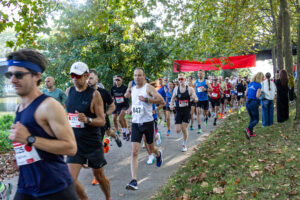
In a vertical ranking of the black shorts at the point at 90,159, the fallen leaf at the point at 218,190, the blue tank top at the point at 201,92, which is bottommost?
the fallen leaf at the point at 218,190

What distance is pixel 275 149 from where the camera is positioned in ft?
22.9

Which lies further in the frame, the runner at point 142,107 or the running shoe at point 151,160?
the running shoe at point 151,160

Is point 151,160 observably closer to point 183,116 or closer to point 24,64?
point 183,116

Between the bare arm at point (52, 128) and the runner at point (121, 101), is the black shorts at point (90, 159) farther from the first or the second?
the runner at point (121, 101)

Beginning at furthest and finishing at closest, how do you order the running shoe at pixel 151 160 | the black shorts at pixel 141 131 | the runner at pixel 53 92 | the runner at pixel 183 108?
the runner at pixel 183 108
the runner at pixel 53 92
the running shoe at pixel 151 160
the black shorts at pixel 141 131

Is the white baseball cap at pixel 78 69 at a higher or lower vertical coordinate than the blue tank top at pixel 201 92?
higher

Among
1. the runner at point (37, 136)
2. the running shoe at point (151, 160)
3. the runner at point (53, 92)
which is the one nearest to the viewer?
the runner at point (37, 136)

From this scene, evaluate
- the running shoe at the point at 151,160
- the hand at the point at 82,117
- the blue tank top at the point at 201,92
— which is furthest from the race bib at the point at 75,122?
the blue tank top at the point at 201,92

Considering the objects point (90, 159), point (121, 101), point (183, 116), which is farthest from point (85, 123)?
point (121, 101)

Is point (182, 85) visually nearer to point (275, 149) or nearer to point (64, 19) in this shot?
point (275, 149)

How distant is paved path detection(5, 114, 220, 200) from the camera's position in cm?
509

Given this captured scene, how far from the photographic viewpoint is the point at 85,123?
3.86 metres

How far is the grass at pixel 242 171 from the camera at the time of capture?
14.9 ft

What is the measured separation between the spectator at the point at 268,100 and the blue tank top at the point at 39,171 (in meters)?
8.61
